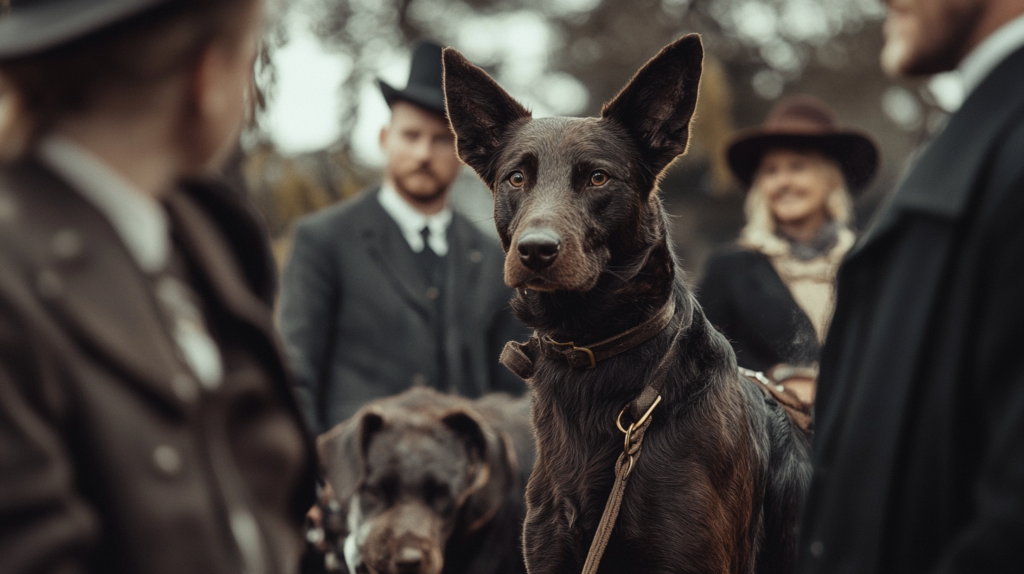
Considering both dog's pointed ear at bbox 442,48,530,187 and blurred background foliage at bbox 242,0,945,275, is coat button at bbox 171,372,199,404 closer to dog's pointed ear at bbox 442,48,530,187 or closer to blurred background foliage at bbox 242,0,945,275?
dog's pointed ear at bbox 442,48,530,187

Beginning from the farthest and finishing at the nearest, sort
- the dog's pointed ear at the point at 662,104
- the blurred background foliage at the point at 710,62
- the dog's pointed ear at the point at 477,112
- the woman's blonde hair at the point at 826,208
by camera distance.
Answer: the blurred background foliage at the point at 710,62, the woman's blonde hair at the point at 826,208, the dog's pointed ear at the point at 477,112, the dog's pointed ear at the point at 662,104

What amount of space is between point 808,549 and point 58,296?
1494mm

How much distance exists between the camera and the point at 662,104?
3.31 meters

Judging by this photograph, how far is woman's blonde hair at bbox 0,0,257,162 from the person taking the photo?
1412mm

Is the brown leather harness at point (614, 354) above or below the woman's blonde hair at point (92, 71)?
below

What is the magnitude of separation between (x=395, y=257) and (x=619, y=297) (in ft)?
8.38

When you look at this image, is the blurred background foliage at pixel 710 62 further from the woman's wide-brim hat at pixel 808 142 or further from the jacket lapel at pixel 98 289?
the jacket lapel at pixel 98 289

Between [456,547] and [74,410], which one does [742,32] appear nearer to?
[456,547]

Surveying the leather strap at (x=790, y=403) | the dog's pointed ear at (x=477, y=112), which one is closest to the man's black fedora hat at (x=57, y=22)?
the dog's pointed ear at (x=477, y=112)

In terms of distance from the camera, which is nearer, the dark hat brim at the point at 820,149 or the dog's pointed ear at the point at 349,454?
the dog's pointed ear at the point at 349,454

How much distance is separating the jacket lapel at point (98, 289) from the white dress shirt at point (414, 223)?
13.4ft

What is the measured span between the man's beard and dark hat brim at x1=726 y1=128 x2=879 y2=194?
2211 mm

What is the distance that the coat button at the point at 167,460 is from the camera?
55.4 inches

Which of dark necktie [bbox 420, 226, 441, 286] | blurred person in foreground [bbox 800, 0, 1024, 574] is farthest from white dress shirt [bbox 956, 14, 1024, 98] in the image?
dark necktie [bbox 420, 226, 441, 286]
